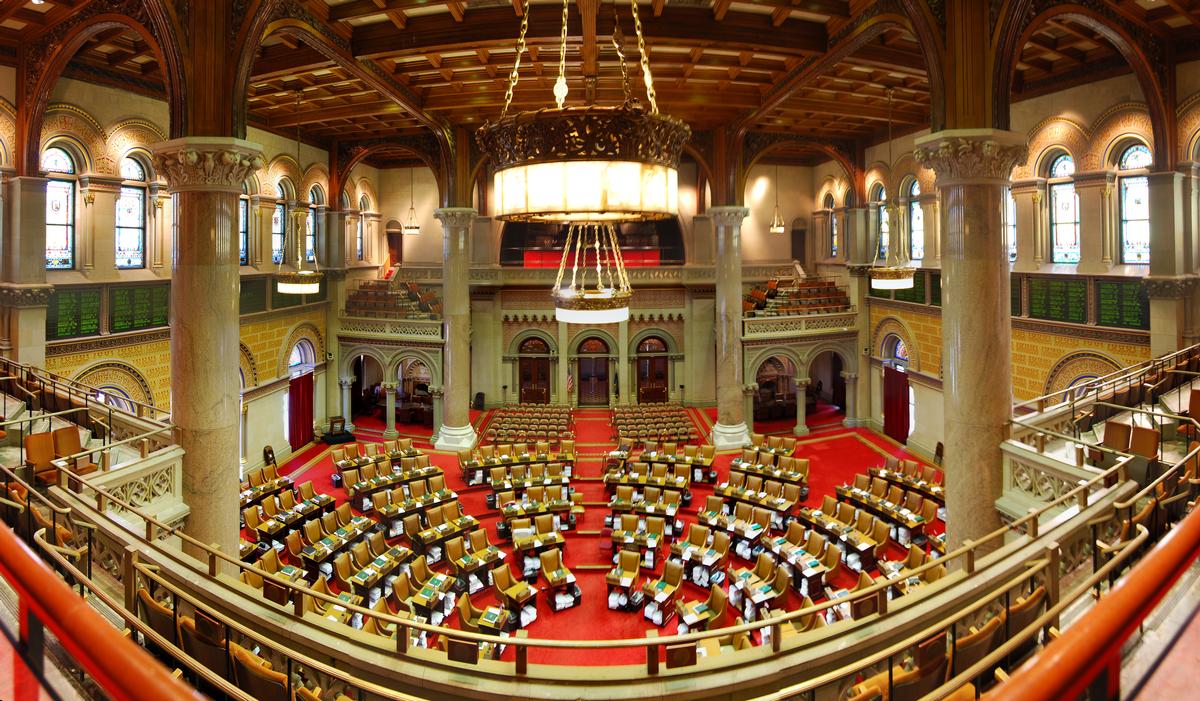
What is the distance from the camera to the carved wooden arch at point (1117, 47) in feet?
27.8

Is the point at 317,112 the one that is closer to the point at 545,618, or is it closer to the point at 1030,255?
the point at 545,618

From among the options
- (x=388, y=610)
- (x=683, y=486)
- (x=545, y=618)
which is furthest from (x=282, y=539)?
(x=683, y=486)

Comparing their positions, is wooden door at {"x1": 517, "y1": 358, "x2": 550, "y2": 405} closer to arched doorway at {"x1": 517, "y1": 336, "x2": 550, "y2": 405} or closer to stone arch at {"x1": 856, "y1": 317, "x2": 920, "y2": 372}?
arched doorway at {"x1": 517, "y1": 336, "x2": 550, "y2": 405}

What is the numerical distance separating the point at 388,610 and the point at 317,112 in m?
14.3

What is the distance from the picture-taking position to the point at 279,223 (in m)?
20.3

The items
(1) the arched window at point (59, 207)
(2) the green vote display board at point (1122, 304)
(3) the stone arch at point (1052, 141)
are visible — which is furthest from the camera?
(3) the stone arch at point (1052, 141)

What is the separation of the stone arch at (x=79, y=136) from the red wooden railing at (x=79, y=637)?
14.9 meters

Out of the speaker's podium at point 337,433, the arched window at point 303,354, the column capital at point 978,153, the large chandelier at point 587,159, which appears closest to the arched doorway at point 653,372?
the speaker's podium at point 337,433

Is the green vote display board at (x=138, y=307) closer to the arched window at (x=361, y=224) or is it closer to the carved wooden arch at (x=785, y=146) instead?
the arched window at (x=361, y=224)

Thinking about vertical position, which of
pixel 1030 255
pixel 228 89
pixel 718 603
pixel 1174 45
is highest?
pixel 1174 45

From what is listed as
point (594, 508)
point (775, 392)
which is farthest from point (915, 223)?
point (594, 508)

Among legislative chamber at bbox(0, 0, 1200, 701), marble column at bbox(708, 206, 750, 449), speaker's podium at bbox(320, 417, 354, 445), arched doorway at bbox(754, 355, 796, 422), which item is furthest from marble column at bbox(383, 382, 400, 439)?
arched doorway at bbox(754, 355, 796, 422)

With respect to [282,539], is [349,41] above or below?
above

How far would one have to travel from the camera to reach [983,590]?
5.46 metres
